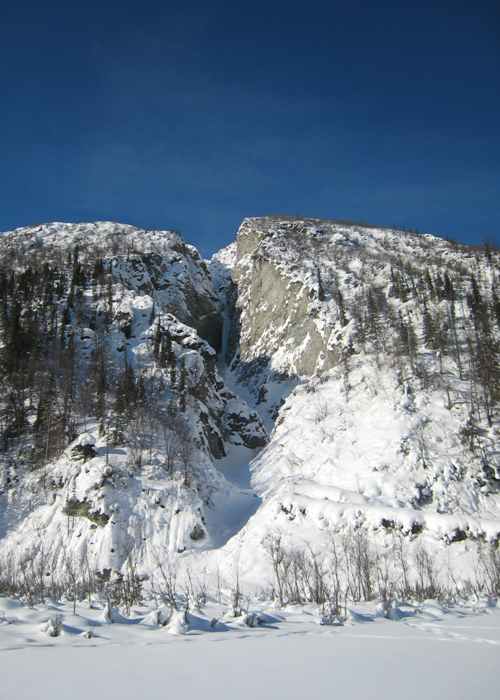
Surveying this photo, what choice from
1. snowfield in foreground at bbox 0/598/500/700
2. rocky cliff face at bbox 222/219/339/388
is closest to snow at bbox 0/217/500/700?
snowfield in foreground at bbox 0/598/500/700

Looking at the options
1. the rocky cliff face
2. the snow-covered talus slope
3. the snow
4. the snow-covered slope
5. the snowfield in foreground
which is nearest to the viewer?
the snowfield in foreground

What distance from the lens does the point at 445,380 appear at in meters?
37.9

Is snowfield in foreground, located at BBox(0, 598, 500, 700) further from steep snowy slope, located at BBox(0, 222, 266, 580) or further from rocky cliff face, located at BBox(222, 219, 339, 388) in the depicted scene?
rocky cliff face, located at BBox(222, 219, 339, 388)

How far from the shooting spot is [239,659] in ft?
12.0

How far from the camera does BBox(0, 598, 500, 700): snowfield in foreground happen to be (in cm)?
288

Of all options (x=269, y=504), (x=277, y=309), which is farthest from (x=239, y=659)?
(x=277, y=309)

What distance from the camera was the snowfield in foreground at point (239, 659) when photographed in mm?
2883

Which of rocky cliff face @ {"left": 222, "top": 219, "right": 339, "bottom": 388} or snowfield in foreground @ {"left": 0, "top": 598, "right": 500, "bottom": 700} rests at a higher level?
rocky cliff face @ {"left": 222, "top": 219, "right": 339, "bottom": 388}

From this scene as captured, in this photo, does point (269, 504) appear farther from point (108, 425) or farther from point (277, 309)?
point (277, 309)

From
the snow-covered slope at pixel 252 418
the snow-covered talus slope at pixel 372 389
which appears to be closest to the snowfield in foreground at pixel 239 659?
the snow-covered slope at pixel 252 418

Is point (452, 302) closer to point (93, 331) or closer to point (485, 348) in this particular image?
point (485, 348)

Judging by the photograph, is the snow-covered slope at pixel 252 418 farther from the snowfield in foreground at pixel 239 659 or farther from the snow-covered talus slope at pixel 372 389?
the snowfield in foreground at pixel 239 659

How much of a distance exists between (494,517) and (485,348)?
21.9m

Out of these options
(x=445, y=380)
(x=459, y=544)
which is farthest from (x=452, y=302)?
(x=459, y=544)
